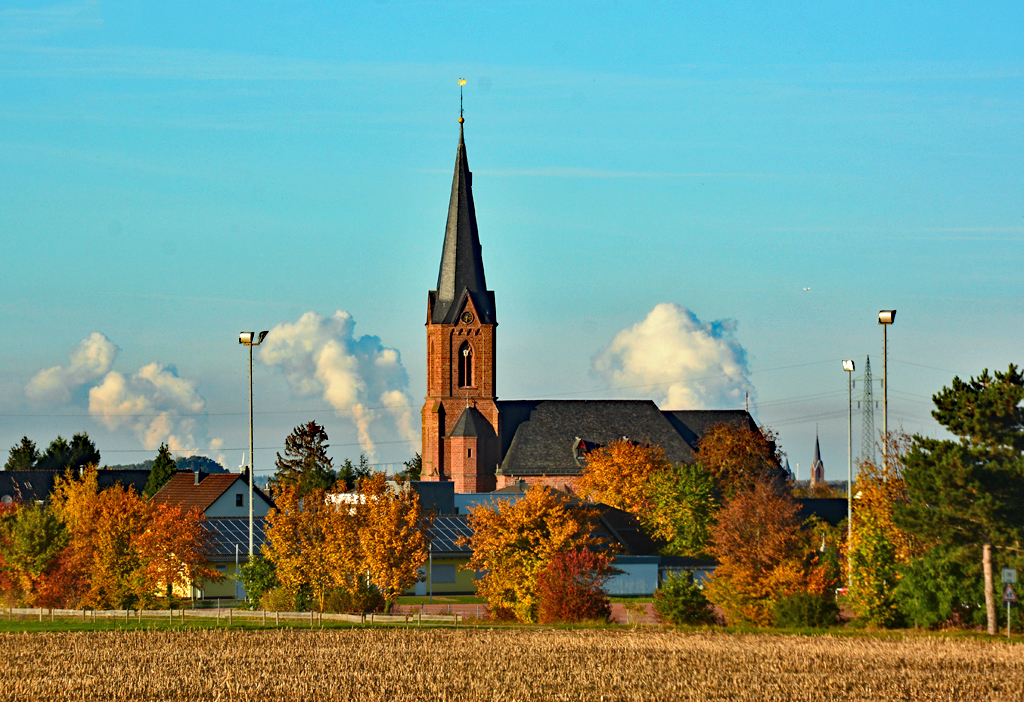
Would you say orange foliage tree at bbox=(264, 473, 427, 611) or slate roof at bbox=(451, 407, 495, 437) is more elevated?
slate roof at bbox=(451, 407, 495, 437)

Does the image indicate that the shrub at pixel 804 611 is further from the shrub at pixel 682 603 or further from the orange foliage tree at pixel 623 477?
the orange foliage tree at pixel 623 477

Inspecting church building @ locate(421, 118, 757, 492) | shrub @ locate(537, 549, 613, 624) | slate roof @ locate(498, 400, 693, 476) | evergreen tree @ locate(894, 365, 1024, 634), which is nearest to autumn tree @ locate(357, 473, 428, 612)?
shrub @ locate(537, 549, 613, 624)

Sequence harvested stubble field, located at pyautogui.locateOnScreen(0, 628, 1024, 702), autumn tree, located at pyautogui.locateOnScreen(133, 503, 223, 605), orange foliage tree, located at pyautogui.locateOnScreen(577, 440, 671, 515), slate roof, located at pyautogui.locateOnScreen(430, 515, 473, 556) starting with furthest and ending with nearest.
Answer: orange foliage tree, located at pyautogui.locateOnScreen(577, 440, 671, 515), slate roof, located at pyautogui.locateOnScreen(430, 515, 473, 556), autumn tree, located at pyautogui.locateOnScreen(133, 503, 223, 605), harvested stubble field, located at pyautogui.locateOnScreen(0, 628, 1024, 702)

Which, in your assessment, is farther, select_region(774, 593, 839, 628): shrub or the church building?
the church building

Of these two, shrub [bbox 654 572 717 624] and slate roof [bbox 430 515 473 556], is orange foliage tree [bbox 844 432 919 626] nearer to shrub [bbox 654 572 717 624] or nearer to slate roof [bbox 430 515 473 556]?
shrub [bbox 654 572 717 624]

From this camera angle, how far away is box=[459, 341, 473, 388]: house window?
120562 millimetres

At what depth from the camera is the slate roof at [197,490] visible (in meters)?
89.8

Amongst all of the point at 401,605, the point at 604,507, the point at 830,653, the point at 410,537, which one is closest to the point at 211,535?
the point at 401,605

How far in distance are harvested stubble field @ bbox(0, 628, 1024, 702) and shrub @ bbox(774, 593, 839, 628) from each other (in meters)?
4.12

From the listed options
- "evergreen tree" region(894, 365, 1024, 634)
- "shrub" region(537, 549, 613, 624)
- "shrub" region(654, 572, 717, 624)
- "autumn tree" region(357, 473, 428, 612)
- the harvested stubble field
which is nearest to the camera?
the harvested stubble field

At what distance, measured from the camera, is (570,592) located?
2168 inches

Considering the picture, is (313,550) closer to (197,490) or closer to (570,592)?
(570,592)

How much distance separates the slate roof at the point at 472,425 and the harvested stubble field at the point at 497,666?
67.7 metres

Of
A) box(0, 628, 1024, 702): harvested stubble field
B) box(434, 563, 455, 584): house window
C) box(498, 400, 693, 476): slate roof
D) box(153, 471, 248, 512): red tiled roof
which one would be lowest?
box(434, 563, 455, 584): house window
